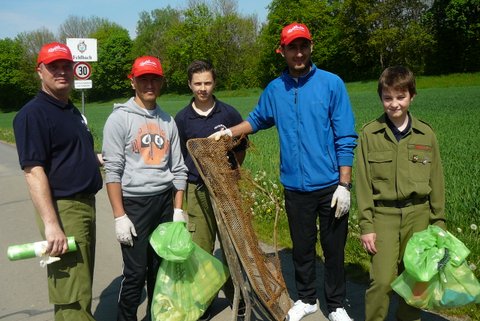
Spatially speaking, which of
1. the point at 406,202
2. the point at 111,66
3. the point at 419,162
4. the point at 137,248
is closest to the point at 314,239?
the point at 406,202

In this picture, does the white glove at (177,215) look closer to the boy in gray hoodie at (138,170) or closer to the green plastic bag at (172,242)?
the boy in gray hoodie at (138,170)

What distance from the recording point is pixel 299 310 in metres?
3.71

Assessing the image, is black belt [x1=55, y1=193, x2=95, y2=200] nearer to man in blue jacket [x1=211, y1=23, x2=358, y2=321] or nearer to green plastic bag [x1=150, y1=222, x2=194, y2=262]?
green plastic bag [x1=150, y1=222, x2=194, y2=262]

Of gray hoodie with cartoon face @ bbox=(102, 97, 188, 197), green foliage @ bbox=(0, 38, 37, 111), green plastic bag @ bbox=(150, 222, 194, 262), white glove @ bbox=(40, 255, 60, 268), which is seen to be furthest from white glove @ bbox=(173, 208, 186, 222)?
green foliage @ bbox=(0, 38, 37, 111)

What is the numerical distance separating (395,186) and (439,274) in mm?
624

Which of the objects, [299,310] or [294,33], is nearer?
[294,33]

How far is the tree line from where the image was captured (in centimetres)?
5003

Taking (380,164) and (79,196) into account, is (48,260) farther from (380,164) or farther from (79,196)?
(380,164)

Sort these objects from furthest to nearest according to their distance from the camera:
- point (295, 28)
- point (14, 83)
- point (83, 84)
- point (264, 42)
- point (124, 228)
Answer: point (14, 83) < point (264, 42) < point (83, 84) < point (295, 28) < point (124, 228)

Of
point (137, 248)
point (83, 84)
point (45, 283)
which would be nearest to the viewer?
point (137, 248)

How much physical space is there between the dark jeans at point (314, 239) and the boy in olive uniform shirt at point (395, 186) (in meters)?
0.46

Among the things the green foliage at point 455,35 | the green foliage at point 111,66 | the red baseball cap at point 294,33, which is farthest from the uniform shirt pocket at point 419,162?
the green foliage at point 111,66

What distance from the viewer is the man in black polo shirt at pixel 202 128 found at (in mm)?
3754

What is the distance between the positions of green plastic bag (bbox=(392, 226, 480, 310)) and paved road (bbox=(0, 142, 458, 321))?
88 centimetres
